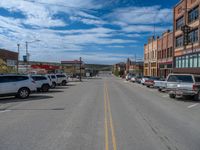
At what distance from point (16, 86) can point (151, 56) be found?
203ft

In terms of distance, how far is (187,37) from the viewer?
44188mm

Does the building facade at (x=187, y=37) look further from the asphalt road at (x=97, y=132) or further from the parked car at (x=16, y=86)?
the asphalt road at (x=97, y=132)

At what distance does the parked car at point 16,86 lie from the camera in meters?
19.3

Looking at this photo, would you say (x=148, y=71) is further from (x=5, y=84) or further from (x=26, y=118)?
(x=26, y=118)

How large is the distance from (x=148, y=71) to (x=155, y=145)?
76214 mm

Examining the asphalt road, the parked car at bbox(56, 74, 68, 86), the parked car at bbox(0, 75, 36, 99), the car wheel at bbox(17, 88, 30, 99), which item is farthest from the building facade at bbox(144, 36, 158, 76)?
the asphalt road

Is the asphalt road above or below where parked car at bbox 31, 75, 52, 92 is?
below

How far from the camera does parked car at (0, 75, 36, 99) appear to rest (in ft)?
63.4

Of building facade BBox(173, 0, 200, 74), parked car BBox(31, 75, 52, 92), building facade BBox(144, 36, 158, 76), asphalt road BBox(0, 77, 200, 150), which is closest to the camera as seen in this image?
asphalt road BBox(0, 77, 200, 150)

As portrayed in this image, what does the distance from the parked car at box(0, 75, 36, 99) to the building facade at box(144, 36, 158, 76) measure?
53675 millimetres

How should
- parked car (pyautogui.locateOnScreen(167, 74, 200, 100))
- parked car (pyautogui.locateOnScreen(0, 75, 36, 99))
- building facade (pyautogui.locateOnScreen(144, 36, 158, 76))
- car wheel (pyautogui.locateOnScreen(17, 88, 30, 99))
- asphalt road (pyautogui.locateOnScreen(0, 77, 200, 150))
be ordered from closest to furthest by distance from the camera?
asphalt road (pyautogui.locateOnScreen(0, 77, 200, 150)) → parked car (pyautogui.locateOnScreen(0, 75, 36, 99)) → parked car (pyautogui.locateOnScreen(167, 74, 200, 100)) → car wheel (pyautogui.locateOnScreen(17, 88, 30, 99)) → building facade (pyautogui.locateOnScreen(144, 36, 158, 76))

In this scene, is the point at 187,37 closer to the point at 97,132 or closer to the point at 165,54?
the point at 165,54

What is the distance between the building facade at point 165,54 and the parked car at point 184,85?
1428 inches

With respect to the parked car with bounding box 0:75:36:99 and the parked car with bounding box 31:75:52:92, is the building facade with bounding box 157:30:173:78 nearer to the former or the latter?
the parked car with bounding box 31:75:52:92
